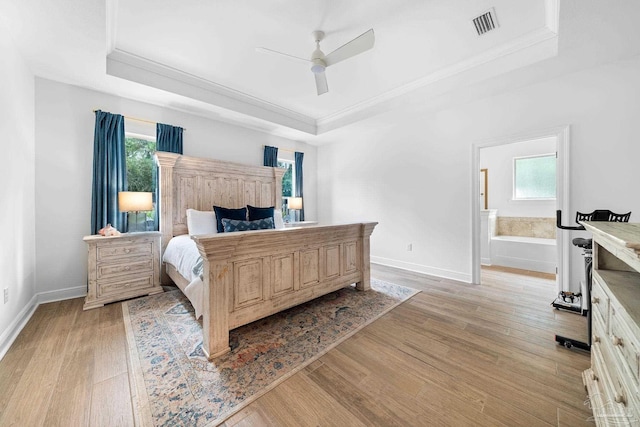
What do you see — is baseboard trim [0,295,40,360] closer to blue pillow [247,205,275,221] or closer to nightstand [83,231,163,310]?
nightstand [83,231,163,310]

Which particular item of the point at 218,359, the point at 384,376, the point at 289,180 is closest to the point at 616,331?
the point at 384,376

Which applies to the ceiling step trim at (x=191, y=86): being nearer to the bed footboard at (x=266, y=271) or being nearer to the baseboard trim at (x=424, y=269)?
the bed footboard at (x=266, y=271)

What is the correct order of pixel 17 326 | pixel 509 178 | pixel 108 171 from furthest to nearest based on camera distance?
1. pixel 509 178
2. pixel 108 171
3. pixel 17 326

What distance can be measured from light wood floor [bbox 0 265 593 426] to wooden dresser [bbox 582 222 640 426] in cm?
29

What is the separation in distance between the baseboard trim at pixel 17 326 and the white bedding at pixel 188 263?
50.4 inches

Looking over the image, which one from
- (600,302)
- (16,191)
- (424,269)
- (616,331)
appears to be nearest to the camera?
(616,331)

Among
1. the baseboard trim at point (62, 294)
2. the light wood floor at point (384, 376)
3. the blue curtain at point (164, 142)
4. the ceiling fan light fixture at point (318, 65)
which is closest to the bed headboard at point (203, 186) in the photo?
the blue curtain at point (164, 142)

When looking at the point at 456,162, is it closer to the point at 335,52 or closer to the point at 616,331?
the point at 335,52

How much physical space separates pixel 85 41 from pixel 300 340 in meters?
3.50

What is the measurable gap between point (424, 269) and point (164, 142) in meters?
4.73

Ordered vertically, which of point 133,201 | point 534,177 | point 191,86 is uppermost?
point 191,86

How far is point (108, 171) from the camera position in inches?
128

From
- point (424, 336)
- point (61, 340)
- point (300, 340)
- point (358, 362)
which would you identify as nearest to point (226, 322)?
point (300, 340)

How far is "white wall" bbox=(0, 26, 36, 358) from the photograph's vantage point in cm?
208
